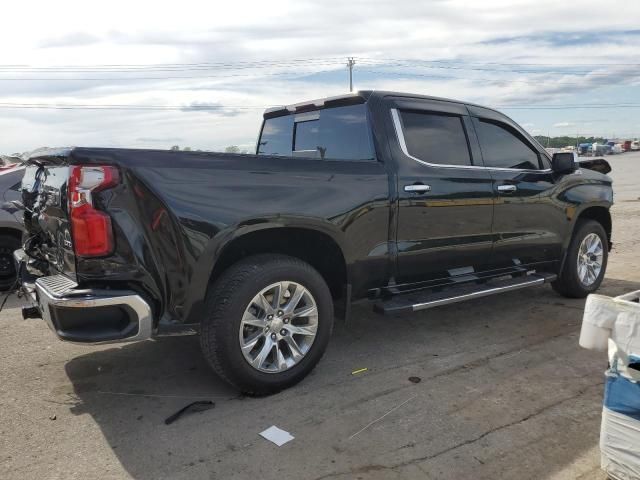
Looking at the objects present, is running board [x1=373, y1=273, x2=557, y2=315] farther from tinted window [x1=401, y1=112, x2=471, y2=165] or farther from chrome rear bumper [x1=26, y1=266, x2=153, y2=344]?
chrome rear bumper [x1=26, y1=266, x2=153, y2=344]

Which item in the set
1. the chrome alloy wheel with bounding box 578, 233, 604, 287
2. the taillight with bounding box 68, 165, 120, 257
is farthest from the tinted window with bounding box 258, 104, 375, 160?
the chrome alloy wheel with bounding box 578, 233, 604, 287

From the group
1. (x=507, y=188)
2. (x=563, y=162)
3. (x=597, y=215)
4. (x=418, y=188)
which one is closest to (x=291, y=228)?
(x=418, y=188)

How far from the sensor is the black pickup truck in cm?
314

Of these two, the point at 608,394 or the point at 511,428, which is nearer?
the point at 608,394

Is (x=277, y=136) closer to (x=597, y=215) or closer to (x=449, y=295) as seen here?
(x=449, y=295)

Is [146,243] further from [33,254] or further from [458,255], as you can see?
[458,255]

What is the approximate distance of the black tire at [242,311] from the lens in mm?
3396

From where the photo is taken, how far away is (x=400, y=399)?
3.62 metres

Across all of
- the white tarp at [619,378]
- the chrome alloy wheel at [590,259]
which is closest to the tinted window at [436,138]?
the chrome alloy wheel at [590,259]

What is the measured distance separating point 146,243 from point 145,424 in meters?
1.10

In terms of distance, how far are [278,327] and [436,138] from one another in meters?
2.12

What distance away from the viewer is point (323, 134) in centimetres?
470

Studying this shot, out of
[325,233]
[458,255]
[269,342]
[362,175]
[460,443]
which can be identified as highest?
[362,175]

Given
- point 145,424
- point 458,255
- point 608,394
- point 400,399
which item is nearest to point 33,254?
point 145,424
